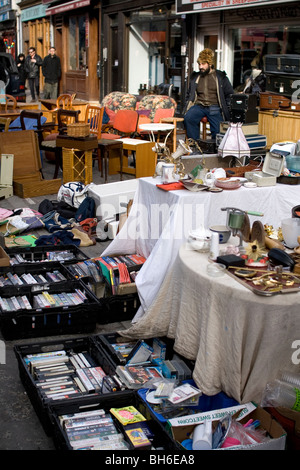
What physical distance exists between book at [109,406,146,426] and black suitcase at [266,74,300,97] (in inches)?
215

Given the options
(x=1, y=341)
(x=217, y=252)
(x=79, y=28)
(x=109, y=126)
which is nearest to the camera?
(x=217, y=252)

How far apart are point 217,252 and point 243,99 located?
153 inches

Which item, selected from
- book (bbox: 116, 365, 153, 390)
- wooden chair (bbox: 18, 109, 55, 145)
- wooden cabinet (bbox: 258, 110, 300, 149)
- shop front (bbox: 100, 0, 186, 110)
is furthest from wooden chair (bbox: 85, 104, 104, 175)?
book (bbox: 116, 365, 153, 390)

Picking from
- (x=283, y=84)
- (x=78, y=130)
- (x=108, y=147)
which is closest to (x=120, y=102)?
(x=108, y=147)

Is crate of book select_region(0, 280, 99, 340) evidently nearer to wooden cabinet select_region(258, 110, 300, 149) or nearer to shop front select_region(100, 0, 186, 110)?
wooden cabinet select_region(258, 110, 300, 149)

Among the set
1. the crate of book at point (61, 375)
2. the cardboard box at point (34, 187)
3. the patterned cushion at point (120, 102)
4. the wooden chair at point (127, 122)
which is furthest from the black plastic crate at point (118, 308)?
the patterned cushion at point (120, 102)

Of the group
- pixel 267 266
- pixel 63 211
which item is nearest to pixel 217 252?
pixel 267 266

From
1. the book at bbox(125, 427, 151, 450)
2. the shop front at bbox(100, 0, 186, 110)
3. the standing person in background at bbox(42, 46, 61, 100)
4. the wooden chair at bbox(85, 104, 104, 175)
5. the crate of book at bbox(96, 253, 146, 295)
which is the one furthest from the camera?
the standing person in background at bbox(42, 46, 61, 100)

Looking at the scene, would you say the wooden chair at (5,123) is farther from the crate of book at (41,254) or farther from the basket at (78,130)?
the crate of book at (41,254)

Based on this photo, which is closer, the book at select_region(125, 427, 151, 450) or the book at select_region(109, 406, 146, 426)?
the book at select_region(125, 427, 151, 450)

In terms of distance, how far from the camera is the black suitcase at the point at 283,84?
25.0ft

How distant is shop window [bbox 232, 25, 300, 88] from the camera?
11325 mm
